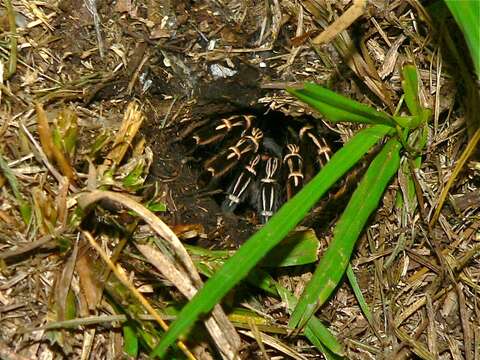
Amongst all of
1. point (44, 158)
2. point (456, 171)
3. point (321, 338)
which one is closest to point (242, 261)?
point (321, 338)

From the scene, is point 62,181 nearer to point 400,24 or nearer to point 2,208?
point 2,208

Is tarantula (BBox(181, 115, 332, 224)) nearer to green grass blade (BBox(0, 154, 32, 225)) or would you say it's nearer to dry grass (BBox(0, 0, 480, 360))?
dry grass (BBox(0, 0, 480, 360))

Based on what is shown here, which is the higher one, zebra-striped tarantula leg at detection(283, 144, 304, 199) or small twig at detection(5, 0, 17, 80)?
small twig at detection(5, 0, 17, 80)

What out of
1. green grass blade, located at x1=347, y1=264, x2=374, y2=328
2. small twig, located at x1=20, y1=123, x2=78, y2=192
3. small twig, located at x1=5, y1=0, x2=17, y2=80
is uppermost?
small twig, located at x1=5, y1=0, x2=17, y2=80

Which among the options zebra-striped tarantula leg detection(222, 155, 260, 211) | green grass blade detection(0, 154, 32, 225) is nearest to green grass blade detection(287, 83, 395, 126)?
zebra-striped tarantula leg detection(222, 155, 260, 211)

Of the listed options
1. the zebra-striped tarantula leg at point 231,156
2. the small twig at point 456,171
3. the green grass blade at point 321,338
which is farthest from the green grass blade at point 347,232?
the zebra-striped tarantula leg at point 231,156

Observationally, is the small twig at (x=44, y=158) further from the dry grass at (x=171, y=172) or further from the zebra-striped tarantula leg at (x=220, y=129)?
the zebra-striped tarantula leg at (x=220, y=129)
